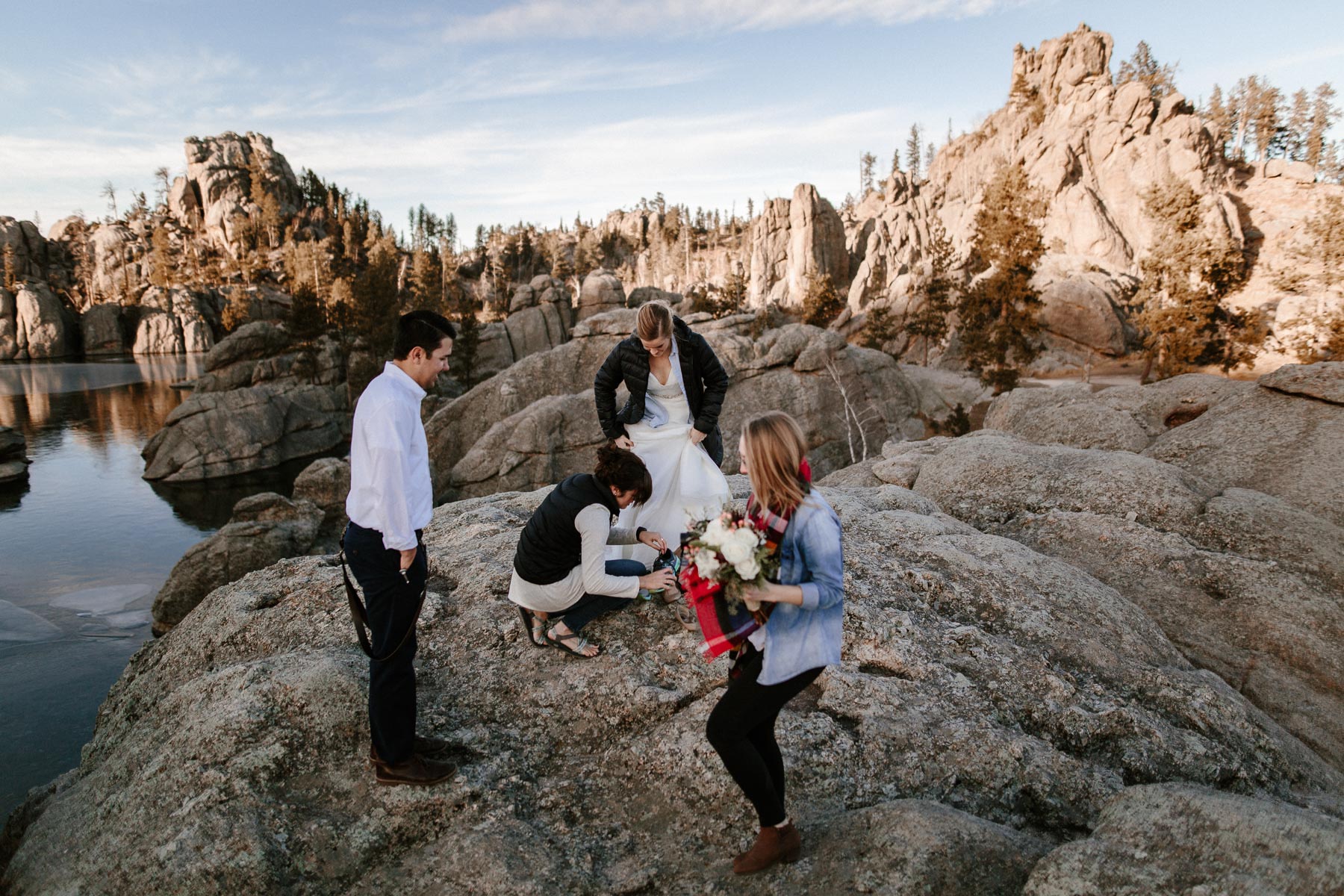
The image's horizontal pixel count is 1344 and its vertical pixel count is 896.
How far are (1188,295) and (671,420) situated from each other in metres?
29.6

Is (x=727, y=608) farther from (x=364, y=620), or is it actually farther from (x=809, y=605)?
(x=364, y=620)

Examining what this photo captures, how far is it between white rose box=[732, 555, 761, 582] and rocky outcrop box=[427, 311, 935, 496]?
66.1 ft

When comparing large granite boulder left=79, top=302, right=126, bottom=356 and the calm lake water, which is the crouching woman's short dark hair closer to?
the calm lake water

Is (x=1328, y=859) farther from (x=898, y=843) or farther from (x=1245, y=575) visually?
(x=1245, y=575)

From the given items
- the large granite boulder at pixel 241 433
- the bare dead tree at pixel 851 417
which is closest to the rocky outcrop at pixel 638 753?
the bare dead tree at pixel 851 417

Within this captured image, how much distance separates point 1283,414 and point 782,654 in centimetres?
1135

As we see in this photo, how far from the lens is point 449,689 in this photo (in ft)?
17.7

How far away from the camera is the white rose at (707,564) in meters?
3.39

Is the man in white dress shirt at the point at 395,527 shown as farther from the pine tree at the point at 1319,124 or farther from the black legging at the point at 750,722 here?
the pine tree at the point at 1319,124

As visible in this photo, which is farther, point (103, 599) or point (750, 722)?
point (103, 599)

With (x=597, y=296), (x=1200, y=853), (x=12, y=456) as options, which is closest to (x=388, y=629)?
(x=1200, y=853)

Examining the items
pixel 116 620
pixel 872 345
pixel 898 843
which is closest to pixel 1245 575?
pixel 898 843

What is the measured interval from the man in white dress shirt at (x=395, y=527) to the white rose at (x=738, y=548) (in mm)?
1746

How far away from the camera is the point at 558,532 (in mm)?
5258
